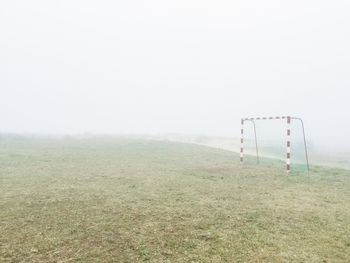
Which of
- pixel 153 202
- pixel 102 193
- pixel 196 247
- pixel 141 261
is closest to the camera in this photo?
pixel 141 261

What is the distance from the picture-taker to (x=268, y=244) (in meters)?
6.05

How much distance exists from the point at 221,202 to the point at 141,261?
12.8 feet

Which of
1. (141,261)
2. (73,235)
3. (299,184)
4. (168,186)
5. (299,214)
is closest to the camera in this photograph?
(141,261)

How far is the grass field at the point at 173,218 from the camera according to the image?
5.77m

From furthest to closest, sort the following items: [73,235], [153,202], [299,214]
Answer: [153,202], [299,214], [73,235]

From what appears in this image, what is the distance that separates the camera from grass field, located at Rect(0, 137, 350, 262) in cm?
577

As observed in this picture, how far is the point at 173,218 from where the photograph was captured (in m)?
7.50

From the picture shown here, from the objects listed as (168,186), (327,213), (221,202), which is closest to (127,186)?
(168,186)

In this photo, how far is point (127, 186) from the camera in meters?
11.1

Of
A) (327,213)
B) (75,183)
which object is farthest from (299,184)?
(75,183)

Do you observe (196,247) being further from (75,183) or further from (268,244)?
(75,183)

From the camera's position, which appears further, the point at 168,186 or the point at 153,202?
the point at 168,186

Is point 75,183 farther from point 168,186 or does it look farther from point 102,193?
point 168,186

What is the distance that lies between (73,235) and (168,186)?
478 centimetres
